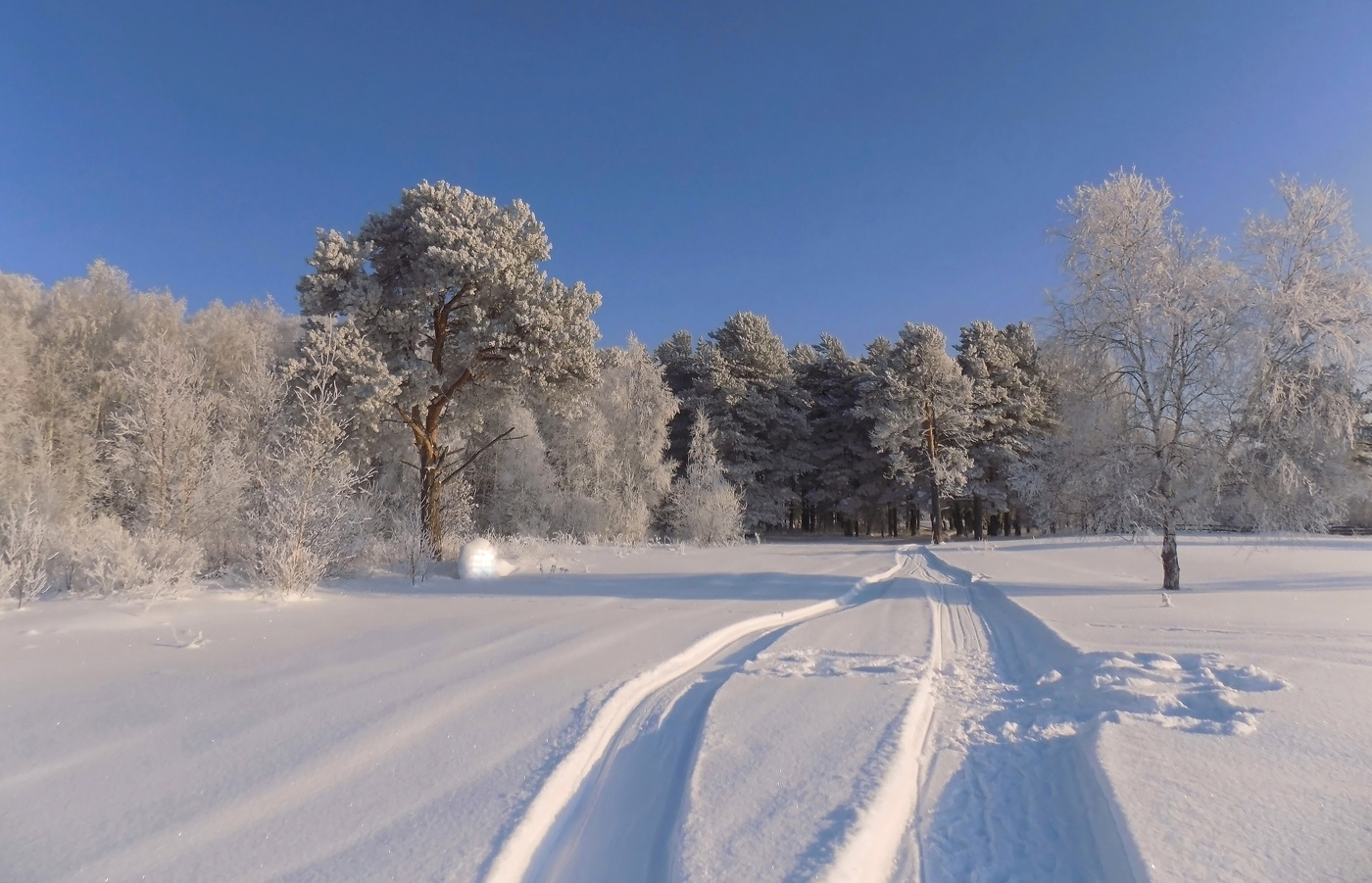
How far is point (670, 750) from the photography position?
12.3 ft

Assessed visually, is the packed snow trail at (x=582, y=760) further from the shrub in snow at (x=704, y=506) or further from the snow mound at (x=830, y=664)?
the shrub in snow at (x=704, y=506)

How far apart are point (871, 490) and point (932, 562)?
19987 millimetres

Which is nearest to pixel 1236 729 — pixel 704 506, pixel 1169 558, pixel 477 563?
pixel 1169 558

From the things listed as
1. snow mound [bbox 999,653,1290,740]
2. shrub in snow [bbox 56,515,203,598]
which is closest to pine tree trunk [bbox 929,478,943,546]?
snow mound [bbox 999,653,1290,740]

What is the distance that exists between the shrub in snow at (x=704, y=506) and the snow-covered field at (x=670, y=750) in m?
17.6

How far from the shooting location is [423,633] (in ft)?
Answer: 21.9

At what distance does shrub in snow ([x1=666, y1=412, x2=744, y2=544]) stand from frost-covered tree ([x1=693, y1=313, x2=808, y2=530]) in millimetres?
9730

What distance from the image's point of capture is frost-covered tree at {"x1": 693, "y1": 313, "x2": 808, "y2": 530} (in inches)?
1500

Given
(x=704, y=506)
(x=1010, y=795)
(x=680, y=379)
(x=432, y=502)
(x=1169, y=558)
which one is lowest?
(x=1010, y=795)

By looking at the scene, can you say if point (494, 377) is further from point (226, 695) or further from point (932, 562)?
point (932, 562)

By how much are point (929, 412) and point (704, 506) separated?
48.1 feet

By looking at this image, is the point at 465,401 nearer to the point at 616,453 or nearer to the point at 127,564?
the point at 127,564

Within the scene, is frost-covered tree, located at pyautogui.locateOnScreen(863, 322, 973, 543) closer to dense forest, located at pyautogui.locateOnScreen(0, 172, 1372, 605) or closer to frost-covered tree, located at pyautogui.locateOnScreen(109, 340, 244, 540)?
dense forest, located at pyautogui.locateOnScreen(0, 172, 1372, 605)

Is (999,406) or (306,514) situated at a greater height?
(999,406)
